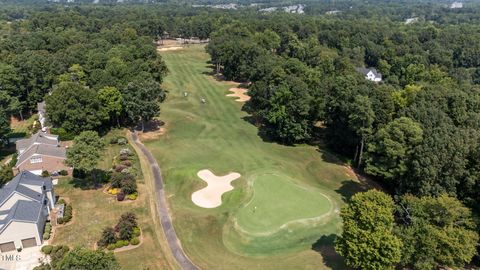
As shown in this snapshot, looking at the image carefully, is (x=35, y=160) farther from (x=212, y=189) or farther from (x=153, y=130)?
(x=212, y=189)

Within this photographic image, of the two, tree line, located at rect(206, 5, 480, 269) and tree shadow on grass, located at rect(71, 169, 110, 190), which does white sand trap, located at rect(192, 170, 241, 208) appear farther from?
tree line, located at rect(206, 5, 480, 269)

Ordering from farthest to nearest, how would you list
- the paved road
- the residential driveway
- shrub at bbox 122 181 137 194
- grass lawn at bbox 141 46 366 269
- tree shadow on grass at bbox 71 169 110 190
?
tree shadow on grass at bbox 71 169 110 190, shrub at bbox 122 181 137 194, grass lawn at bbox 141 46 366 269, the paved road, the residential driveway

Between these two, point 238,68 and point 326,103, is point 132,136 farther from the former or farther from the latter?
point 238,68

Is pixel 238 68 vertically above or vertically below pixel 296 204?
above

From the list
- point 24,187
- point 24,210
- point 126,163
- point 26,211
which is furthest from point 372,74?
point 24,210

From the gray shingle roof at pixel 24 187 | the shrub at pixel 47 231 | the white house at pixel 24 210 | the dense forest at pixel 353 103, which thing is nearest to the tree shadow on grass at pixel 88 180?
the white house at pixel 24 210

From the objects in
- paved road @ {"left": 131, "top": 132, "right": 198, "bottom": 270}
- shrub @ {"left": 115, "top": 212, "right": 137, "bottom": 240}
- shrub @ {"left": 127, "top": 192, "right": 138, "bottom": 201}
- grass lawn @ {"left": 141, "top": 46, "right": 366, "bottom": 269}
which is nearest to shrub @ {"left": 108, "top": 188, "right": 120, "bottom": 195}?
shrub @ {"left": 127, "top": 192, "right": 138, "bottom": 201}

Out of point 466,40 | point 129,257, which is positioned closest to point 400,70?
point 466,40
